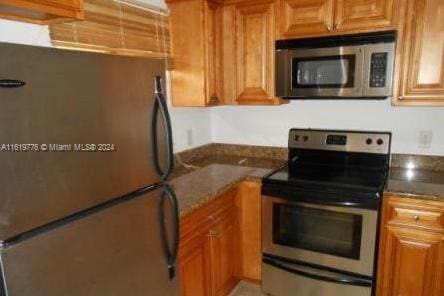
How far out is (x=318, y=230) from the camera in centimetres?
207

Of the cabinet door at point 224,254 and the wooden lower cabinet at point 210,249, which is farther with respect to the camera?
the cabinet door at point 224,254

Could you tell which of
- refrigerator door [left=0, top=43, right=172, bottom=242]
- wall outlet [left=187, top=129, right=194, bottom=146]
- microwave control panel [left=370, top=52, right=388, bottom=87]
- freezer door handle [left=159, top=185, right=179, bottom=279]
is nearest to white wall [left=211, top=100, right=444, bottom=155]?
wall outlet [left=187, top=129, right=194, bottom=146]

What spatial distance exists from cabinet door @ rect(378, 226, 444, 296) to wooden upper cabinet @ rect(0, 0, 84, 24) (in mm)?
1950

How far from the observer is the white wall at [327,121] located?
2.28 meters

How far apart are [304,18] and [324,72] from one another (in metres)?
0.38

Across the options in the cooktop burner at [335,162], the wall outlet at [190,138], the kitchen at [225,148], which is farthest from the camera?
the wall outlet at [190,138]

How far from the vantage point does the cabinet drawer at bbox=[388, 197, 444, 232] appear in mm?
1820

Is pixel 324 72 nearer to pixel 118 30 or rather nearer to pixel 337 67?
pixel 337 67

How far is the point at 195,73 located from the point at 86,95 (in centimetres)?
132

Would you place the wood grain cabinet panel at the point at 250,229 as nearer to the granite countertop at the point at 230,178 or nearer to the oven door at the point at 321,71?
A: the granite countertop at the point at 230,178

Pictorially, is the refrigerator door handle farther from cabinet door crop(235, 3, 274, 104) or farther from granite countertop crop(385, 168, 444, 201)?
granite countertop crop(385, 168, 444, 201)

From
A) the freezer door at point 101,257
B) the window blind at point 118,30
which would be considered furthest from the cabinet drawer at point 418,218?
the window blind at point 118,30

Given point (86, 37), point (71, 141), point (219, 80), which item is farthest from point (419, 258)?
point (86, 37)

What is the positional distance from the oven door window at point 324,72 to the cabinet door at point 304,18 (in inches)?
6.9
